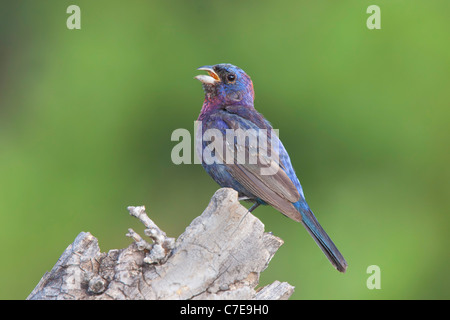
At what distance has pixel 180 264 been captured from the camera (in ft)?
9.95

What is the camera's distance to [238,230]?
3.15 meters

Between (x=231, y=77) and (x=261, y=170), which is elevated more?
(x=231, y=77)

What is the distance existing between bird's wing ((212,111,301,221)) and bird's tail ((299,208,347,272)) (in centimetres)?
17

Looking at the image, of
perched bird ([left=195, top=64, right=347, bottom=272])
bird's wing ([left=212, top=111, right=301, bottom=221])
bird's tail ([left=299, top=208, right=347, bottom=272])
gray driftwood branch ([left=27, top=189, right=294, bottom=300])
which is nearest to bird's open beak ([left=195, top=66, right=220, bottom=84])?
perched bird ([left=195, top=64, right=347, bottom=272])

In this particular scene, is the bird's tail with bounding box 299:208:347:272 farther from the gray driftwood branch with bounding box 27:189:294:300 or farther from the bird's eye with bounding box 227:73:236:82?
the bird's eye with bounding box 227:73:236:82

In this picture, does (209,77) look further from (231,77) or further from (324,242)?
(324,242)

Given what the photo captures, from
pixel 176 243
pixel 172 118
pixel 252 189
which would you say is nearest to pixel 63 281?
pixel 176 243

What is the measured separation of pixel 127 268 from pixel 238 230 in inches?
23.9

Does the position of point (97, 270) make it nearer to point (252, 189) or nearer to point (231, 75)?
point (252, 189)

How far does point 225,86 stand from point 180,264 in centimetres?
221

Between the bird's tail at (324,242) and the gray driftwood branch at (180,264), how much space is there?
44.0 inches

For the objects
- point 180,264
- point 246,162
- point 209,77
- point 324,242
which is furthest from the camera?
point 209,77

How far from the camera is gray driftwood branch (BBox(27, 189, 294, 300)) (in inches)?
117

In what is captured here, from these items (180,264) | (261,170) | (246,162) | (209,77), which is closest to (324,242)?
(261,170)
